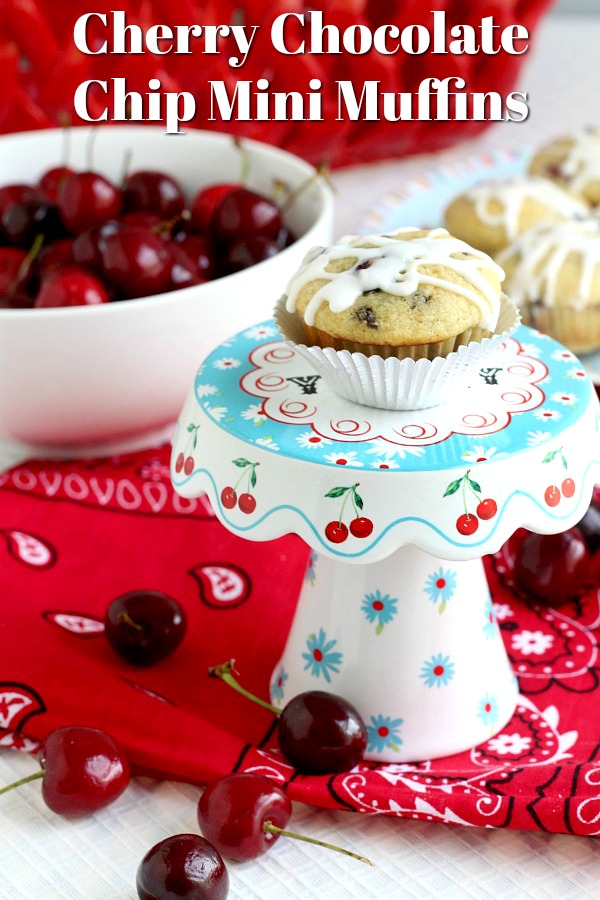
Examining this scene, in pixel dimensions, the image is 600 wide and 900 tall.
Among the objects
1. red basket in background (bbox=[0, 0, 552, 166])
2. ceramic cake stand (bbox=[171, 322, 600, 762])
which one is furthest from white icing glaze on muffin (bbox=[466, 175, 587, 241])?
ceramic cake stand (bbox=[171, 322, 600, 762])

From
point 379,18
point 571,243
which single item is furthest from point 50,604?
point 379,18

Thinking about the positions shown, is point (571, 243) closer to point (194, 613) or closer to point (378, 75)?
point (378, 75)

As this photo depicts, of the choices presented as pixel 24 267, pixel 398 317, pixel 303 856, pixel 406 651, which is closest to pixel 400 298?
pixel 398 317

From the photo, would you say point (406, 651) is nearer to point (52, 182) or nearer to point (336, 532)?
point (336, 532)

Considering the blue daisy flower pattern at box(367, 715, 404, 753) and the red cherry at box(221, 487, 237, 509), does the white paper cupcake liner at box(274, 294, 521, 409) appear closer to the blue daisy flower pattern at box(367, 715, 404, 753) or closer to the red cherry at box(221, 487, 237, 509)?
the red cherry at box(221, 487, 237, 509)

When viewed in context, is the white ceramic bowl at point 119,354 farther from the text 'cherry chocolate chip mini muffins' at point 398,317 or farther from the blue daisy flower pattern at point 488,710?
the blue daisy flower pattern at point 488,710

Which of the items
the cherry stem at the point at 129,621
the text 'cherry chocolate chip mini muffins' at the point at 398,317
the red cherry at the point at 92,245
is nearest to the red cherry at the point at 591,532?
the text 'cherry chocolate chip mini muffins' at the point at 398,317
